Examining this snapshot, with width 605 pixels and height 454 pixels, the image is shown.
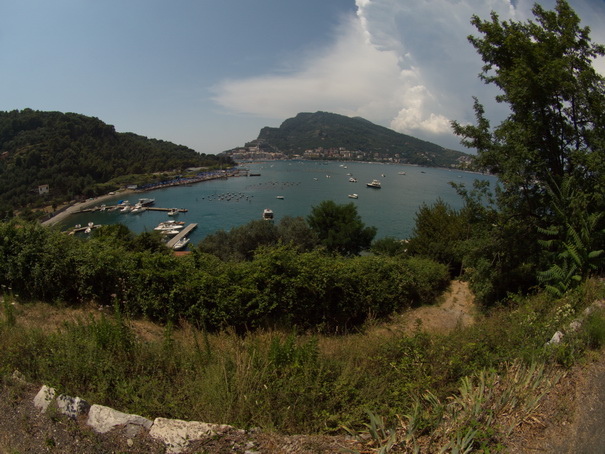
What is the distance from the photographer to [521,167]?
24.3 feet

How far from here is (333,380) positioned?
301 cm

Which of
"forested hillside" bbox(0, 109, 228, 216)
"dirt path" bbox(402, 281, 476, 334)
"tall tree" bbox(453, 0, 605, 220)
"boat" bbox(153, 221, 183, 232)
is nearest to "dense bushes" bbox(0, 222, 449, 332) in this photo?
"dirt path" bbox(402, 281, 476, 334)

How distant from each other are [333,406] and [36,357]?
289 centimetres

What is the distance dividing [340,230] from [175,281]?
20.3 meters

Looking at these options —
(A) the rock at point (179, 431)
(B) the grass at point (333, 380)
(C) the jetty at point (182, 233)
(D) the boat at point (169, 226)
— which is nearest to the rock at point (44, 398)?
(B) the grass at point (333, 380)

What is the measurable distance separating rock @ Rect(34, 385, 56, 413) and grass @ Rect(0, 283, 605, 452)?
0.27ft

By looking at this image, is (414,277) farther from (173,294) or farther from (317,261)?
(173,294)

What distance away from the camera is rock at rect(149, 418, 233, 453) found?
7.51 ft

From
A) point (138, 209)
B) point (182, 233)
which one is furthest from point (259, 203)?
point (182, 233)

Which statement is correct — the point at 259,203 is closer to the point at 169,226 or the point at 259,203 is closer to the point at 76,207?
the point at 169,226

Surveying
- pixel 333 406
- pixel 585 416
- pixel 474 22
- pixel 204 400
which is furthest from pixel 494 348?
pixel 474 22

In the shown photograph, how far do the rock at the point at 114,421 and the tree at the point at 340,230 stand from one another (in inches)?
884

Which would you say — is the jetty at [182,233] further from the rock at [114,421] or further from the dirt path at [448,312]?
the rock at [114,421]

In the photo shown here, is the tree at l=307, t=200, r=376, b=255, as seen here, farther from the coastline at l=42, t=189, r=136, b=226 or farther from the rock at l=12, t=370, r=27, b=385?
the coastline at l=42, t=189, r=136, b=226
